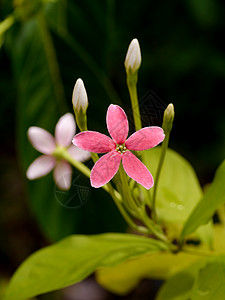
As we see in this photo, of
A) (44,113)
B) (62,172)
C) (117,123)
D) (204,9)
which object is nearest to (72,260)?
(62,172)

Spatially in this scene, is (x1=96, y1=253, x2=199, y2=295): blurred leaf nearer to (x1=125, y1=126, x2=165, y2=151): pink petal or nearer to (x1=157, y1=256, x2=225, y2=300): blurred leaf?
(x1=157, y1=256, x2=225, y2=300): blurred leaf

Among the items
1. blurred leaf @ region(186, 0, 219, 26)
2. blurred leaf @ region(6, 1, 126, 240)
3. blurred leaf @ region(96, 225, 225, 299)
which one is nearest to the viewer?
blurred leaf @ region(96, 225, 225, 299)

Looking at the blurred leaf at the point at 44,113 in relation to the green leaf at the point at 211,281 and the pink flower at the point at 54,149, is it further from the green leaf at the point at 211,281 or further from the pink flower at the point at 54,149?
Answer: the green leaf at the point at 211,281

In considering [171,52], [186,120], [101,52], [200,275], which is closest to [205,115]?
[186,120]

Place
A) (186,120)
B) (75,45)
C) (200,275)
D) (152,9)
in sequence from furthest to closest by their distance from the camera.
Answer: (186,120) < (152,9) < (75,45) < (200,275)

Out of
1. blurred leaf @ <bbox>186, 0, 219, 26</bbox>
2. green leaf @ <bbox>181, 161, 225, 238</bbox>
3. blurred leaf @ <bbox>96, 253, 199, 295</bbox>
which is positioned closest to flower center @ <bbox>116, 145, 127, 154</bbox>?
green leaf @ <bbox>181, 161, 225, 238</bbox>

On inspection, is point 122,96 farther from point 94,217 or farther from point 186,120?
point 94,217
